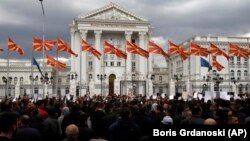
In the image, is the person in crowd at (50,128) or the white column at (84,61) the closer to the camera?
the person in crowd at (50,128)

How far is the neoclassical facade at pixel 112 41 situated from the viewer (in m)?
80.8

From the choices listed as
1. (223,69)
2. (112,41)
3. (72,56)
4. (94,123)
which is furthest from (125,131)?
(223,69)

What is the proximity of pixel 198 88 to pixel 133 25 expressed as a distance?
19.5 m

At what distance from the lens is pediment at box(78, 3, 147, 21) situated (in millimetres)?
82250

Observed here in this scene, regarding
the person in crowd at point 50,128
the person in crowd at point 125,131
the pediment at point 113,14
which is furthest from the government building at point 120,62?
the person in crowd at point 125,131

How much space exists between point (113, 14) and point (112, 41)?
595 centimetres

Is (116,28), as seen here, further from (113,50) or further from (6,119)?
(6,119)

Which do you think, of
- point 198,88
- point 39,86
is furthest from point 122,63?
point 39,86

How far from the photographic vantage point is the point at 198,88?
8438cm

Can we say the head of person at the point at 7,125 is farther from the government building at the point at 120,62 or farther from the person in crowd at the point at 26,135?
the government building at the point at 120,62

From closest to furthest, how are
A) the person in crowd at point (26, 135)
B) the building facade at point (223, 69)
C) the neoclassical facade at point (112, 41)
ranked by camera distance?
1. the person in crowd at point (26, 135)
2. the neoclassical facade at point (112, 41)
3. the building facade at point (223, 69)

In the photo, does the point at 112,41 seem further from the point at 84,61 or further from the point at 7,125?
the point at 7,125

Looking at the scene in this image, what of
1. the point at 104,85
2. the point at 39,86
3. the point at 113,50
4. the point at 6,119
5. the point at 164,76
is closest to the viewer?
the point at 6,119

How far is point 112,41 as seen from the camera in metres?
85.4
